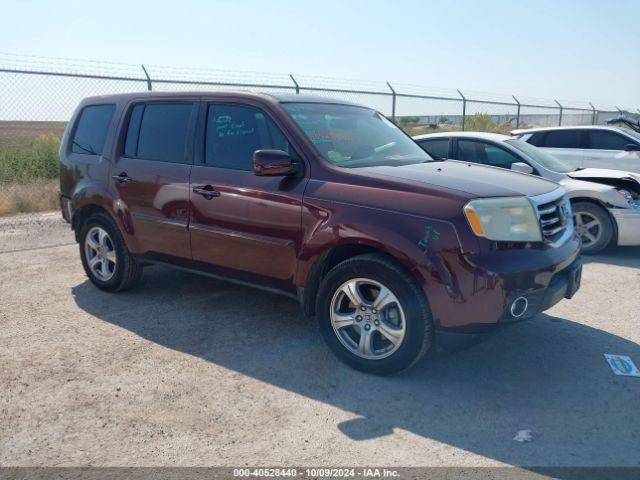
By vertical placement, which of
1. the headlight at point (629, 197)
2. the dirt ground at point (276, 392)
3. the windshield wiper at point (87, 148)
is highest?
the windshield wiper at point (87, 148)

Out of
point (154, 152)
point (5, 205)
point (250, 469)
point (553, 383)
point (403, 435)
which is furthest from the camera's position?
point (5, 205)

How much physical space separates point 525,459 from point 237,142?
2872mm

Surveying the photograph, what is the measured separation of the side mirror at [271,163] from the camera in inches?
150

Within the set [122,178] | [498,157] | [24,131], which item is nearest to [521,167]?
[498,157]

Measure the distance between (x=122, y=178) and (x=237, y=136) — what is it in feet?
4.09

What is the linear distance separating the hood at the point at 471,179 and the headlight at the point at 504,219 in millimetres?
67

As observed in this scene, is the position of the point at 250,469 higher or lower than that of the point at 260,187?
lower

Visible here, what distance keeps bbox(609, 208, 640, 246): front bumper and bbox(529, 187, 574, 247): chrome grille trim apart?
320 centimetres

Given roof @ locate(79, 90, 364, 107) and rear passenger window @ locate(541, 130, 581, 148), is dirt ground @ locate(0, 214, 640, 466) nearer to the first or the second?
roof @ locate(79, 90, 364, 107)

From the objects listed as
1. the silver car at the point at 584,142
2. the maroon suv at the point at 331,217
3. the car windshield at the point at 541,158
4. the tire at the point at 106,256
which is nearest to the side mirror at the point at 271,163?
the maroon suv at the point at 331,217

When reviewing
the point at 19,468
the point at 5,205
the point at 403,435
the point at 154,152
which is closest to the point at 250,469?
the point at 403,435

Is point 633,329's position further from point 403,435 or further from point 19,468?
point 19,468

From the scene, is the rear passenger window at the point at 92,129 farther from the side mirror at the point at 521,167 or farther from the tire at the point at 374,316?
the side mirror at the point at 521,167

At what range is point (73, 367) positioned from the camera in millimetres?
3885
